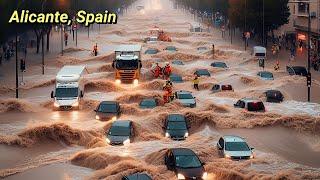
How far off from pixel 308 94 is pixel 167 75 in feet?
54.3

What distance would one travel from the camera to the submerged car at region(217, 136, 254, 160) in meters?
28.3

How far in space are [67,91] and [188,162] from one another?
1927 centimetres

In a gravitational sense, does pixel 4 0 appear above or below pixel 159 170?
above

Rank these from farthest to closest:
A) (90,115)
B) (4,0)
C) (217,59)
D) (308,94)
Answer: (217,59) → (4,0) → (308,94) → (90,115)

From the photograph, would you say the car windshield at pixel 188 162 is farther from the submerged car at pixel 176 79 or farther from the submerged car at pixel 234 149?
the submerged car at pixel 176 79

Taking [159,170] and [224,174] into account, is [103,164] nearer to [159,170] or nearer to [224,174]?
[159,170]

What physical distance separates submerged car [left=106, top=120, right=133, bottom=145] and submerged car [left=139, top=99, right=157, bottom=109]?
25.7 ft

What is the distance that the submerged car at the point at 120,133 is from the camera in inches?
1244

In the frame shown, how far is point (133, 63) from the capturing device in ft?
175

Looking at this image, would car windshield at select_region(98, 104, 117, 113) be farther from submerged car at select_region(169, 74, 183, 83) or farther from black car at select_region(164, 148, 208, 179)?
submerged car at select_region(169, 74, 183, 83)

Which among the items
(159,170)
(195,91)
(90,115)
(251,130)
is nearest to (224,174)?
(159,170)

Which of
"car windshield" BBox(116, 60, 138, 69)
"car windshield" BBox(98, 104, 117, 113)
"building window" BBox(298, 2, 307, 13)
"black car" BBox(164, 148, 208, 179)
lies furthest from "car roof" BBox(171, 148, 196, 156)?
"building window" BBox(298, 2, 307, 13)

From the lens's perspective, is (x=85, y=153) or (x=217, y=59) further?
(x=217, y=59)

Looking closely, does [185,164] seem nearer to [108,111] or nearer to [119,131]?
[119,131]
